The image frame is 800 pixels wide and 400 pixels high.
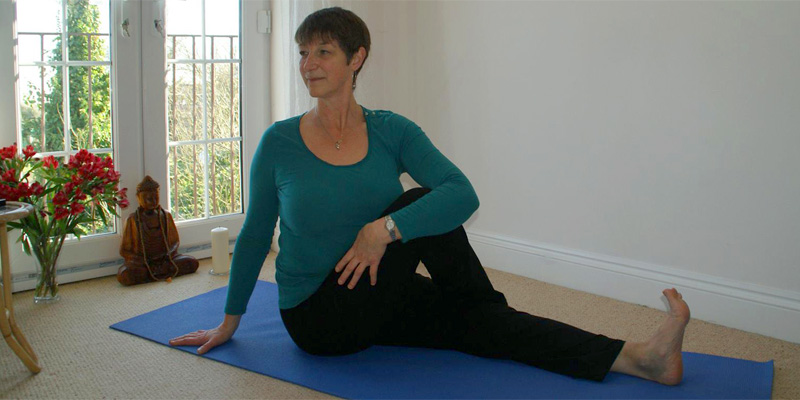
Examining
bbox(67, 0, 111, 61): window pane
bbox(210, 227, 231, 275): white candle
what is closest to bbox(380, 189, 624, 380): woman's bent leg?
bbox(210, 227, 231, 275): white candle

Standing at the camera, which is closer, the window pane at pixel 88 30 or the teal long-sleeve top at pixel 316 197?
the teal long-sleeve top at pixel 316 197

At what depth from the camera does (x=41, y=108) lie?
2652 mm

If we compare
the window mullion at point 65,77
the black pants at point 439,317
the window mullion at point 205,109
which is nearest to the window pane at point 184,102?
the window mullion at point 205,109

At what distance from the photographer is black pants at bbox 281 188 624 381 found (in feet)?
5.88

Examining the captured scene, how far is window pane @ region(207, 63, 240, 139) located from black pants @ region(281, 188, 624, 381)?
1508mm

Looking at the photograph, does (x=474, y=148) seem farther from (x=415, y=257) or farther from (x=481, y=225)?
(x=415, y=257)

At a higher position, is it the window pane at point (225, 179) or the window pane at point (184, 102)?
the window pane at point (184, 102)

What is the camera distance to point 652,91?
257 centimetres

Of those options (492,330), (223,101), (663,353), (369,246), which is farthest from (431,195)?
(223,101)

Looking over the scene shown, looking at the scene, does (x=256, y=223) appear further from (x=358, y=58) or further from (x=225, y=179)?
(x=225, y=179)

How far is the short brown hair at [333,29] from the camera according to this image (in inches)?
73.1

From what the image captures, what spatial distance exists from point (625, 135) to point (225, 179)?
1.73 metres

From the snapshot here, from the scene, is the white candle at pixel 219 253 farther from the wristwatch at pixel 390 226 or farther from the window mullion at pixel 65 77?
the wristwatch at pixel 390 226

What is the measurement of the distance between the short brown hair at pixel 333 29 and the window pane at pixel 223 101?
1.39 meters
